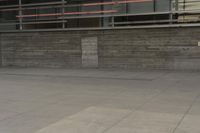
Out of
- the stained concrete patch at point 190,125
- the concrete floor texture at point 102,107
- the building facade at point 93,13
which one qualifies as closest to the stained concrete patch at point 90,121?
the concrete floor texture at point 102,107

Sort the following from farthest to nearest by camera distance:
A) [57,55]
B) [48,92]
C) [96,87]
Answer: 1. [57,55]
2. [96,87]
3. [48,92]

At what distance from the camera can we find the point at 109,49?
1908 centimetres

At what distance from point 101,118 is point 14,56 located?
1610cm

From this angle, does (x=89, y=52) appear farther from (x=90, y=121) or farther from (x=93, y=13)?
(x=90, y=121)

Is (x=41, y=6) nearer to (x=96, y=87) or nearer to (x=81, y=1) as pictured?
(x=81, y=1)

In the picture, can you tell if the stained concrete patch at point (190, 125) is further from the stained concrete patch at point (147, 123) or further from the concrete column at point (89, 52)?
the concrete column at point (89, 52)

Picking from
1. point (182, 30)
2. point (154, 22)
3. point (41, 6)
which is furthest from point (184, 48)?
point (41, 6)

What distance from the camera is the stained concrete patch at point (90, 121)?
638 centimetres

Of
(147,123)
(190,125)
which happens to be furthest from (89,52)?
(190,125)

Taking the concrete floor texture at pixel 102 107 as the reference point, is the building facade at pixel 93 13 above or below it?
above

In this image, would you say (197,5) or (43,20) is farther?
(43,20)

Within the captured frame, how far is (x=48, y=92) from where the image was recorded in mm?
11242

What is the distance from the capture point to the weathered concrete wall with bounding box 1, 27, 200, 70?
1719cm

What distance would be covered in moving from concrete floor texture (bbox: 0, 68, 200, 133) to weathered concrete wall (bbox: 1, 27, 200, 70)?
4144 mm
